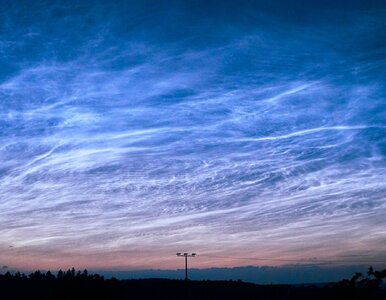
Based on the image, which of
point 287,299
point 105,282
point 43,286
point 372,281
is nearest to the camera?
point 372,281

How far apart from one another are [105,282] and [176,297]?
48.2 m

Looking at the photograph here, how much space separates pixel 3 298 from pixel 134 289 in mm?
48455

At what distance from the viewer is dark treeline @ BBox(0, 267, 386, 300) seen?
17.3 m

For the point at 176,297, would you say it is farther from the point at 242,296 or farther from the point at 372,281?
the point at 372,281

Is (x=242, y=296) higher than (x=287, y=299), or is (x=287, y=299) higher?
(x=287, y=299)

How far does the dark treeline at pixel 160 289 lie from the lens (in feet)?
56.9

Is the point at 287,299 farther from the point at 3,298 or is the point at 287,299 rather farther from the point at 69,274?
the point at 3,298

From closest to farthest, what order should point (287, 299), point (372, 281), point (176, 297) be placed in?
point (372, 281) → point (287, 299) → point (176, 297)

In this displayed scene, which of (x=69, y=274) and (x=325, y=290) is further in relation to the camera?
(x=69, y=274)

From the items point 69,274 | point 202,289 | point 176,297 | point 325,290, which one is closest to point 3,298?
point 69,274

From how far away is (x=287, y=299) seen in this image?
82.6 ft

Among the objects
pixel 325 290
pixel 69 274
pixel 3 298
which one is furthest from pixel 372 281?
pixel 3 298

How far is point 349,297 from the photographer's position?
1692 cm

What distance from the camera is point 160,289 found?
4257 inches
